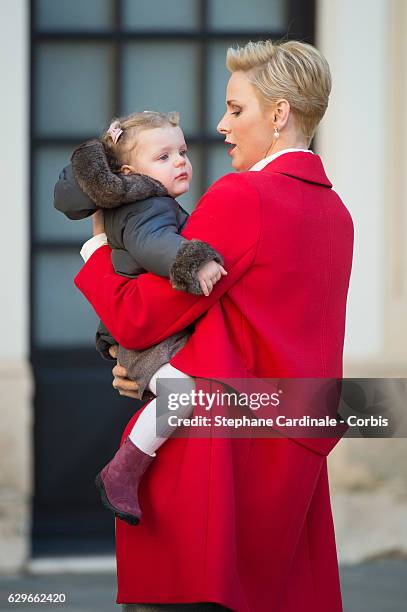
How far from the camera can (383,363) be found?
5426 mm

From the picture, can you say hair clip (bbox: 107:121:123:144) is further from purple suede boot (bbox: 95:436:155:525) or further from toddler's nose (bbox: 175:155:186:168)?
purple suede boot (bbox: 95:436:155:525)

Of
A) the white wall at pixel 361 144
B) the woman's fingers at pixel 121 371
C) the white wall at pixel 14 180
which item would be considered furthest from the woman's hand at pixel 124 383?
the white wall at pixel 361 144

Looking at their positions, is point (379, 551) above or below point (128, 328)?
below

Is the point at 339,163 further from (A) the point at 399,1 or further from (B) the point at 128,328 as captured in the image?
(B) the point at 128,328

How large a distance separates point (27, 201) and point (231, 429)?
304cm

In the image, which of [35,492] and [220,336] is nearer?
[220,336]

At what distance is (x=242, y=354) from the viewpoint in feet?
8.43

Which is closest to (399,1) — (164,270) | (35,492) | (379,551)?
(379,551)

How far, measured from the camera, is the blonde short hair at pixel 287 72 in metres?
2.67

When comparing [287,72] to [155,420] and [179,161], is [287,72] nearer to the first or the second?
[179,161]

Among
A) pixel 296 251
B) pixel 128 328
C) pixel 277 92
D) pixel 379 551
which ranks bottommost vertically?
pixel 379 551

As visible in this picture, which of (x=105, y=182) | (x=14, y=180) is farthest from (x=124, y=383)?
(x=14, y=180)

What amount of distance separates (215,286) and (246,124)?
0.44m

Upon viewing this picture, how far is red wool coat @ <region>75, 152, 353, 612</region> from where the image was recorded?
2527 millimetres
